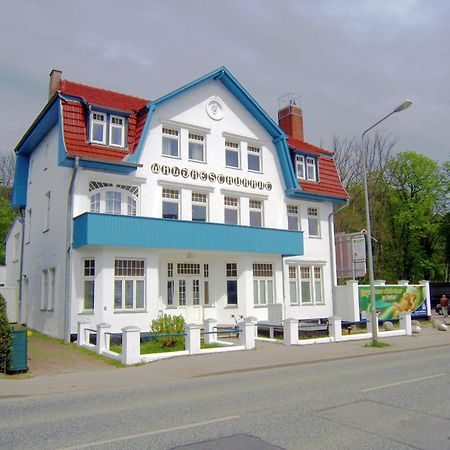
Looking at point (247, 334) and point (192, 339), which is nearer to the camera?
point (192, 339)

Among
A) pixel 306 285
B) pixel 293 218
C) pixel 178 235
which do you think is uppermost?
pixel 293 218

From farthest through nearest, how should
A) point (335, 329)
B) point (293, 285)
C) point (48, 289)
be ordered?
point (293, 285)
point (48, 289)
point (335, 329)

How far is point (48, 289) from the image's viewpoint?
22.1m

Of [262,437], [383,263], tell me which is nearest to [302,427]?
[262,437]

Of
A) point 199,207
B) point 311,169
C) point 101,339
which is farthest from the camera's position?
point 311,169

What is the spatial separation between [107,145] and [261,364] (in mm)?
11303

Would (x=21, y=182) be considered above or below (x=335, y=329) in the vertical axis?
above

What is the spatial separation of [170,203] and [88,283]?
4921 mm

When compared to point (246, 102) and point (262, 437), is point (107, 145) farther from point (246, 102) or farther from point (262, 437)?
point (262, 437)

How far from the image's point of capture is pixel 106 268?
19.1 meters

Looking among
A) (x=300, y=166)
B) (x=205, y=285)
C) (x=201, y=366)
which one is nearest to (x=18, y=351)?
(x=201, y=366)

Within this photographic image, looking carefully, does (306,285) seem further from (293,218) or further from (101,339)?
(101,339)

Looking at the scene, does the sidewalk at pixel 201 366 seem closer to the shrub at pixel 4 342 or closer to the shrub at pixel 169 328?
the shrub at pixel 4 342

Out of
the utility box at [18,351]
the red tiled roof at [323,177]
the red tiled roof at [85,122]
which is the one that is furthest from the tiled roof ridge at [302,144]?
the utility box at [18,351]
